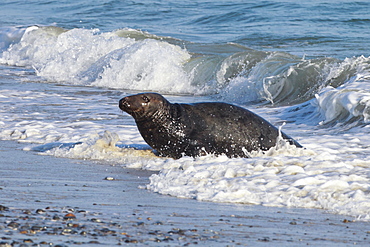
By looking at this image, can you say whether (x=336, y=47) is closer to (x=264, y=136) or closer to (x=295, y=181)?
(x=264, y=136)

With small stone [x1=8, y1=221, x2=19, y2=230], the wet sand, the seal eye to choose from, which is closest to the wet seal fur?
the seal eye

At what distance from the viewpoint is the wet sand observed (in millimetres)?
3252

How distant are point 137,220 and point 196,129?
318 cm

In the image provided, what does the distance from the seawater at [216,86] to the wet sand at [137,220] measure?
1.18 ft

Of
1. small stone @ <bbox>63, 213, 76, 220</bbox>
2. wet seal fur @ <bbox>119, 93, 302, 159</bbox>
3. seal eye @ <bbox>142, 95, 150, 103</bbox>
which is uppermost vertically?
small stone @ <bbox>63, 213, 76, 220</bbox>

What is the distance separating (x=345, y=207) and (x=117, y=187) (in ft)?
5.87

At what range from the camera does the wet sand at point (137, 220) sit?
3.25 metres

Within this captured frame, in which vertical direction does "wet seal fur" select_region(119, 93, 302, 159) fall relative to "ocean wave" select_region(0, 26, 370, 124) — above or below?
above

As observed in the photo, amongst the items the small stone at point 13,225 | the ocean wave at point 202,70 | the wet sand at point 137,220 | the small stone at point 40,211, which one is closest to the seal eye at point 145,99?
the wet sand at point 137,220

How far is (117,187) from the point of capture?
16.5ft

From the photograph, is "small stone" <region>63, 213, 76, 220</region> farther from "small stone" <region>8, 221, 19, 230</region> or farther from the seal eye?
the seal eye

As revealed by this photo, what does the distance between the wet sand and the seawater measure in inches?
14.1

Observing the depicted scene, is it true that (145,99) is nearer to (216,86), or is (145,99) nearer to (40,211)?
(40,211)

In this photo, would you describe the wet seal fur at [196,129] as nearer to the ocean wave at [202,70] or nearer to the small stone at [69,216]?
the ocean wave at [202,70]
